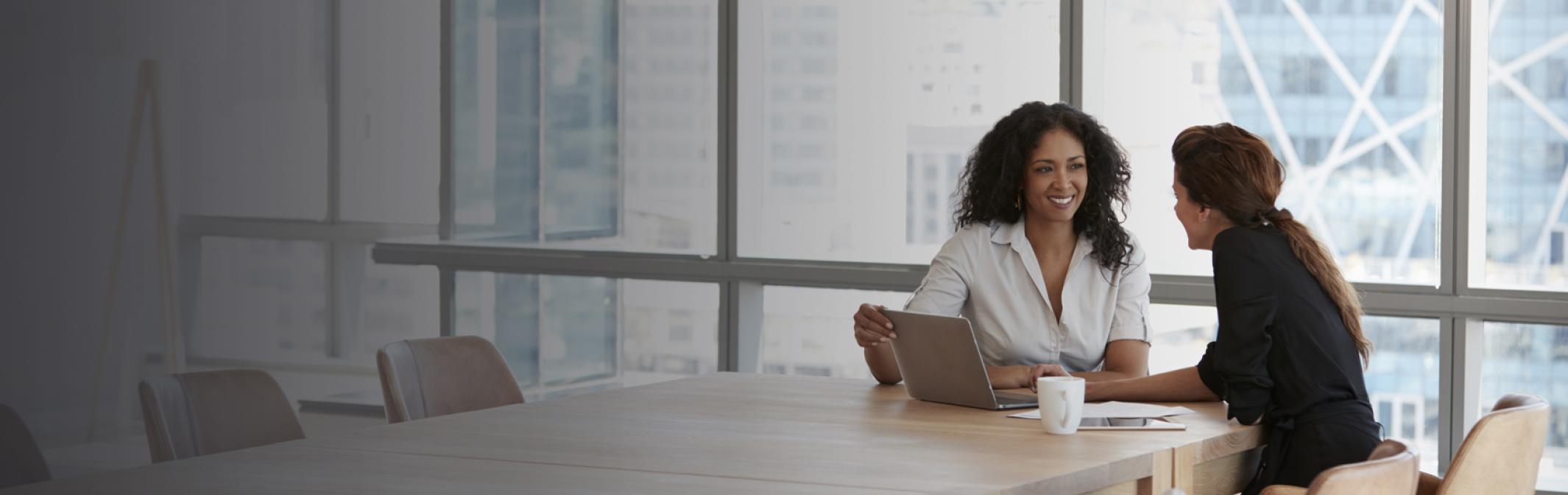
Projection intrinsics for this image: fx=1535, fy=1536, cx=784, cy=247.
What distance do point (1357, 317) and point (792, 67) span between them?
3.10m

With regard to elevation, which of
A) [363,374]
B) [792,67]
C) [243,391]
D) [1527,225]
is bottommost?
[363,374]

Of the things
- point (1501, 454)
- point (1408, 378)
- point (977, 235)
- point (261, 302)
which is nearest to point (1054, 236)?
point (977, 235)

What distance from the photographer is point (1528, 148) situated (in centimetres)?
438

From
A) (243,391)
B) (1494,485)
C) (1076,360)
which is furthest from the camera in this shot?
(1076,360)

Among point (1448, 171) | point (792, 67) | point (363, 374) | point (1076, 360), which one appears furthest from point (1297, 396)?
point (363, 374)

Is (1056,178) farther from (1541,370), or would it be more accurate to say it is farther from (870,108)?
(870,108)

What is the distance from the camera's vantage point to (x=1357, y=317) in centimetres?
263

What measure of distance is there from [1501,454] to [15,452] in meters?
2.26

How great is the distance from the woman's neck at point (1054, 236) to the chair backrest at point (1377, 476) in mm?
1233

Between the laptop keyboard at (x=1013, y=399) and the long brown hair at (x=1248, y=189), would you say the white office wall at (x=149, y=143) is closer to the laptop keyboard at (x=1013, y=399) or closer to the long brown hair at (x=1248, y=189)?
the laptop keyboard at (x=1013, y=399)

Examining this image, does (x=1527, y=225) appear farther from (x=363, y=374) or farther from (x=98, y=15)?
(x=98, y=15)

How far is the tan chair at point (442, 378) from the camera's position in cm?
312

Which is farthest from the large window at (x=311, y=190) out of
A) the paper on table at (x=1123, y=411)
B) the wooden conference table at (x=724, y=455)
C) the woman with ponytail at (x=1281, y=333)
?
the woman with ponytail at (x=1281, y=333)

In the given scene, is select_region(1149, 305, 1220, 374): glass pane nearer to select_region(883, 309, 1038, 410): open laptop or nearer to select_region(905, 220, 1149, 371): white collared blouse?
select_region(905, 220, 1149, 371): white collared blouse
